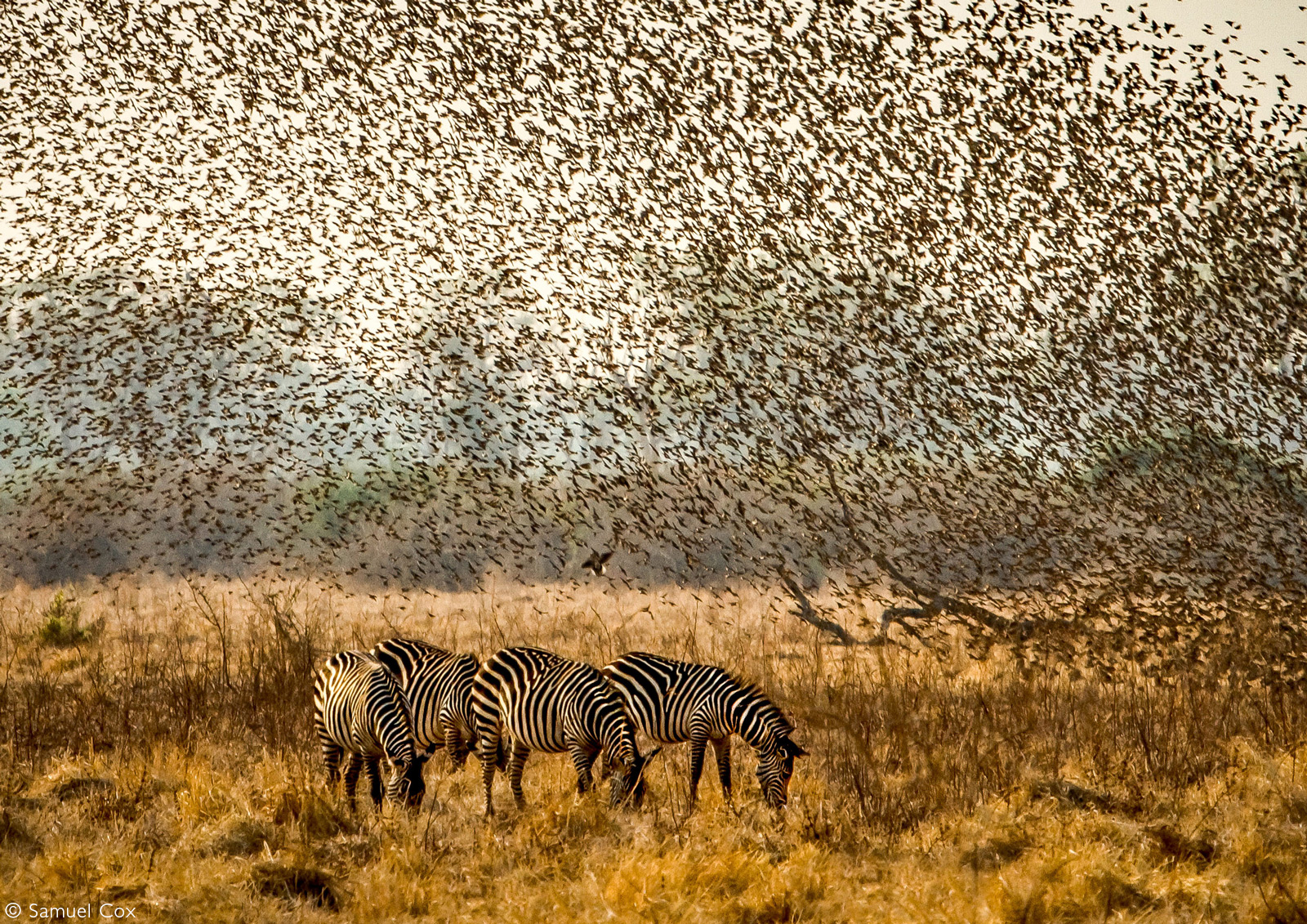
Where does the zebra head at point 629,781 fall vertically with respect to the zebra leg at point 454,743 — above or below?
below

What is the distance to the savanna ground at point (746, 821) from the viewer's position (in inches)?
240

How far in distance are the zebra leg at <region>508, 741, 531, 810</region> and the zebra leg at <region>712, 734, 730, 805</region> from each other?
4.07 ft

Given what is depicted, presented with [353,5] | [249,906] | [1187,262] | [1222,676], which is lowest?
[249,906]

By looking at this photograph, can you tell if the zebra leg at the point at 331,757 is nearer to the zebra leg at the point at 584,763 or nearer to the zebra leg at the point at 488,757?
the zebra leg at the point at 488,757

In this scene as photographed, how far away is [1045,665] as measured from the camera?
11422mm

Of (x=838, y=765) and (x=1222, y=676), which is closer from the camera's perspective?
(x=838, y=765)

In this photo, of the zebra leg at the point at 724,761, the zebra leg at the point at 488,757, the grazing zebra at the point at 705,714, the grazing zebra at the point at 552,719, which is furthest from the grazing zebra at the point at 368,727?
the zebra leg at the point at 724,761

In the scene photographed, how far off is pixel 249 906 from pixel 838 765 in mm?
4419

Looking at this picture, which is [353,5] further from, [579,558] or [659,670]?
[579,558]

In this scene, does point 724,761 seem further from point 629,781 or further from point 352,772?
point 352,772

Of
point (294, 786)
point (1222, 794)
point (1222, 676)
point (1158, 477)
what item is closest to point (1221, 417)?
point (1158, 477)

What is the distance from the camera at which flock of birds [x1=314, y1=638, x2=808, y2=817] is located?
724cm

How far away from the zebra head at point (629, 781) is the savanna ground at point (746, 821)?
0.13 m

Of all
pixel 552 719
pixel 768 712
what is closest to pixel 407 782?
pixel 552 719
